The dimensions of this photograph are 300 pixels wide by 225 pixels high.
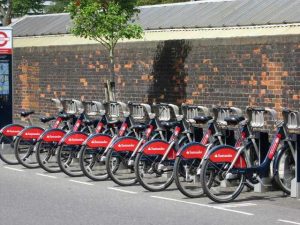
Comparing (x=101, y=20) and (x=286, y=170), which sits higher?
(x=101, y=20)

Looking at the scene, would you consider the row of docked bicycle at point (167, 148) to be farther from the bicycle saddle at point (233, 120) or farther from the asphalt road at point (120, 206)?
the asphalt road at point (120, 206)

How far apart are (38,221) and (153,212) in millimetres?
1416

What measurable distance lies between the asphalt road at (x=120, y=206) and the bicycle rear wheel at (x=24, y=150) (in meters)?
1.89

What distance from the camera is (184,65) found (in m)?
22.1

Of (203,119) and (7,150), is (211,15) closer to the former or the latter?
(7,150)

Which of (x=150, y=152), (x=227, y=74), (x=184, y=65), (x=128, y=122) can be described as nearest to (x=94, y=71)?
(x=184, y=65)

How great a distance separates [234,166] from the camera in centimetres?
1204

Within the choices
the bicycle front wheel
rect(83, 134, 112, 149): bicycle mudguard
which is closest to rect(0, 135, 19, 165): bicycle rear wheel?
rect(83, 134, 112, 149): bicycle mudguard

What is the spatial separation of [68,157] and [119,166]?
1.24 m

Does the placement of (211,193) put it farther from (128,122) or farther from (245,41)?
(245,41)

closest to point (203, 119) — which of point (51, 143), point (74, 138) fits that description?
point (74, 138)

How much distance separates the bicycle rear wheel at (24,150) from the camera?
15859 millimetres

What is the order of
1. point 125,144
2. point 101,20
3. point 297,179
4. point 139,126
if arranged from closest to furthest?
point 297,179
point 125,144
point 139,126
point 101,20

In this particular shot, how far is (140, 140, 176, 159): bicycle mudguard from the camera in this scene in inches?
512
